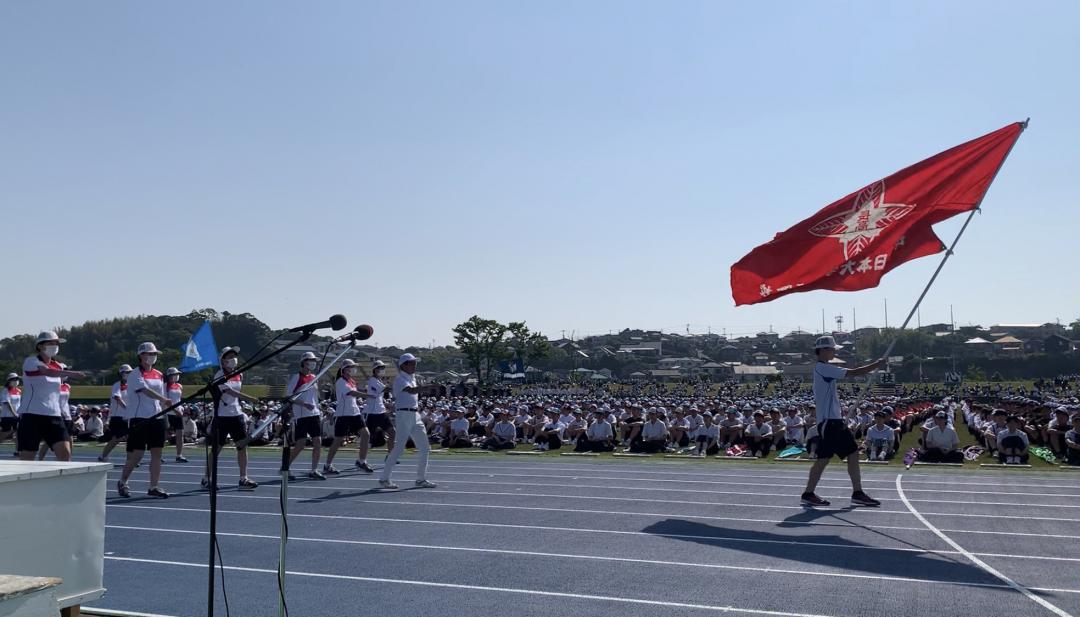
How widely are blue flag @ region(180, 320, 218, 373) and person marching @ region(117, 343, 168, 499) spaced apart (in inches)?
294

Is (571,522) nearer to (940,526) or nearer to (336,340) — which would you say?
(940,526)

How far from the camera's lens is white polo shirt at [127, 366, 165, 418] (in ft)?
36.3

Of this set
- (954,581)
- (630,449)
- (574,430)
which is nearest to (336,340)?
(954,581)

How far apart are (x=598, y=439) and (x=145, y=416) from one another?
11.5 m

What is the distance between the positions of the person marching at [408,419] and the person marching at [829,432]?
5.04 m

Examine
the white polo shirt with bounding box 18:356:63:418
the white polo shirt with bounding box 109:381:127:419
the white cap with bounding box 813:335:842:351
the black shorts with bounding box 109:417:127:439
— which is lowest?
the black shorts with bounding box 109:417:127:439

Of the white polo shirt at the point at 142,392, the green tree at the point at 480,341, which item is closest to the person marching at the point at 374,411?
the white polo shirt at the point at 142,392

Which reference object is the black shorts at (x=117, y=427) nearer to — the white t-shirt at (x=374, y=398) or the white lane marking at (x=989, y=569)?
the white t-shirt at (x=374, y=398)

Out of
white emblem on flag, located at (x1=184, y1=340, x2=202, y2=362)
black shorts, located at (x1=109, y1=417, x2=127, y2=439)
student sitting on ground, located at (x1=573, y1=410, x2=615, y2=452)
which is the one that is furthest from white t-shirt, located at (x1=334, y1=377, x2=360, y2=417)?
student sitting on ground, located at (x1=573, y1=410, x2=615, y2=452)

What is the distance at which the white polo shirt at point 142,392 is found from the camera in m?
11.1

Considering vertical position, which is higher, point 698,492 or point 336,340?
point 336,340

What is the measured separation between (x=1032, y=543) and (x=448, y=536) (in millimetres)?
5009

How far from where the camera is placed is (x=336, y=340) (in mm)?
4711

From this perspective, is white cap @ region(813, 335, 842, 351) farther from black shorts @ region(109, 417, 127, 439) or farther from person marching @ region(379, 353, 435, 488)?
black shorts @ region(109, 417, 127, 439)
